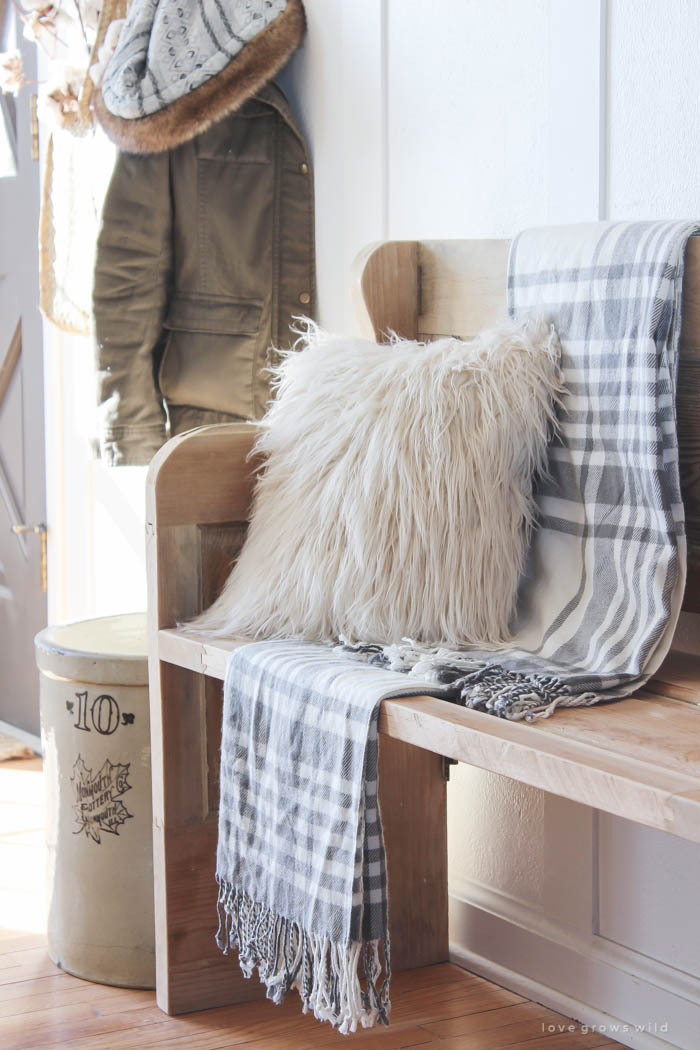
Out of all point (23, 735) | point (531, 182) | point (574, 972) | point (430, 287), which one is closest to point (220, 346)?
point (430, 287)

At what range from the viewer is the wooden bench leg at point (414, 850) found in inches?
74.4

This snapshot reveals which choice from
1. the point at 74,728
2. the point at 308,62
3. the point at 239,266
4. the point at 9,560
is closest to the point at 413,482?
the point at 74,728

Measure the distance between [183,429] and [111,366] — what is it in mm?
176

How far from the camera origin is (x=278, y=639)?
4.99ft

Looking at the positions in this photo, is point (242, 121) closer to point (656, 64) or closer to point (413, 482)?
point (656, 64)

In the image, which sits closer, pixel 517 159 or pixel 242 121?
pixel 517 159

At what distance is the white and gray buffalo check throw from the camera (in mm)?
1318

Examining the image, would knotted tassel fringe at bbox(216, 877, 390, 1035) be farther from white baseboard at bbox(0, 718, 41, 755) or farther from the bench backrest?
white baseboard at bbox(0, 718, 41, 755)

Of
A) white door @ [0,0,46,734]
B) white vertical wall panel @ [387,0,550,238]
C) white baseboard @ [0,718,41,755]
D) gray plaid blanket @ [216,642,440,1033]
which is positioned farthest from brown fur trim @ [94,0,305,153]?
white baseboard @ [0,718,41,755]

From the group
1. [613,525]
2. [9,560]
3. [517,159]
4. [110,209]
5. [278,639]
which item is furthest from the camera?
[9,560]

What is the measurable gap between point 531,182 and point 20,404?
203 cm

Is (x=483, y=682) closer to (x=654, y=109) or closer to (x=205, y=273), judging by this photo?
(x=654, y=109)

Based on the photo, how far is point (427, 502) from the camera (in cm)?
146

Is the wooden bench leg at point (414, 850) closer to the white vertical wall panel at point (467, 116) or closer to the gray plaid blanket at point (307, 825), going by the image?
the gray plaid blanket at point (307, 825)
